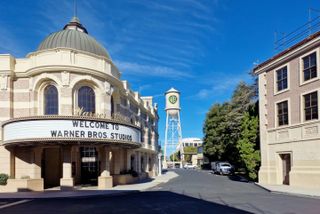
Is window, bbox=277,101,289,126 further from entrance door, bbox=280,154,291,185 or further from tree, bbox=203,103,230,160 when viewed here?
tree, bbox=203,103,230,160

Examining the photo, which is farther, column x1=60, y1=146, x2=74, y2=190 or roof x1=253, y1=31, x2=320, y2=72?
roof x1=253, y1=31, x2=320, y2=72

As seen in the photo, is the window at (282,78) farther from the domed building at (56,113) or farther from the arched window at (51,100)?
the arched window at (51,100)

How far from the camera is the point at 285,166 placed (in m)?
28.6

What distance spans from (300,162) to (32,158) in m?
20.3

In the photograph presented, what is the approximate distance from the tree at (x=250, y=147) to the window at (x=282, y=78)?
227 inches

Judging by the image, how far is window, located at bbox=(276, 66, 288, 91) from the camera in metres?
28.4

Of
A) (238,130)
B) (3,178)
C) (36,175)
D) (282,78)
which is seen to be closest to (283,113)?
(282,78)

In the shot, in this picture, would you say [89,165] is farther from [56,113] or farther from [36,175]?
[56,113]

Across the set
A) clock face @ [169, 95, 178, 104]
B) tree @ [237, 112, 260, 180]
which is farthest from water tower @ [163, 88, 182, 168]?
tree @ [237, 112, 260, 180]

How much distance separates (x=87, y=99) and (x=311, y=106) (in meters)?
17.0

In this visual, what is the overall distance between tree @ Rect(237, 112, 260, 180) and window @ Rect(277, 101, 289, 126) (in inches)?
200

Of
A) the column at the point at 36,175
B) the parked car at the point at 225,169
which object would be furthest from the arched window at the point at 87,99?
the parked car at the point at 225,169

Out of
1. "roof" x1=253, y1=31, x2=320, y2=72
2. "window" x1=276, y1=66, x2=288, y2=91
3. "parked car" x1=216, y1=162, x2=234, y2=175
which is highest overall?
"roof" x1=253, y1=31, x2=320, y2=72

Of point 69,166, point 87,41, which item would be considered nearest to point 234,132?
point 87,41
